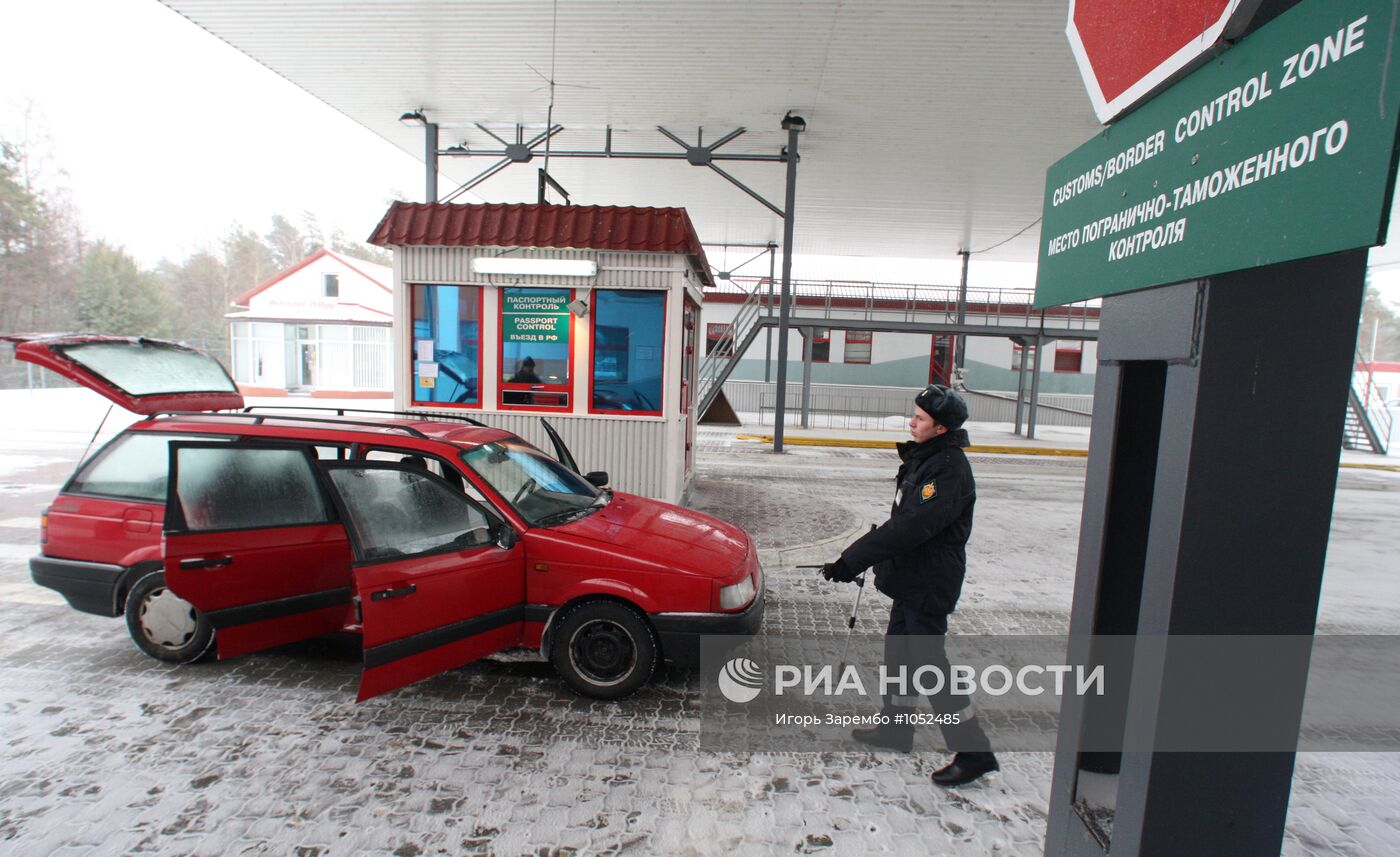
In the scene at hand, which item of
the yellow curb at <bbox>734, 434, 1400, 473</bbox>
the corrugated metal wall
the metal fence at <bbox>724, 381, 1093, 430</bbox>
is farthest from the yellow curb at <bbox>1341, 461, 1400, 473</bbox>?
the corrugated metal wall

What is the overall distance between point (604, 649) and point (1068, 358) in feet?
106

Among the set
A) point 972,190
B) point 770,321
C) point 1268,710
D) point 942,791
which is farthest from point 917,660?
point 972,190

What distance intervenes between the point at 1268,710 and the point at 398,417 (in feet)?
21.1

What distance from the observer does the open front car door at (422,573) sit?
363 centimetres

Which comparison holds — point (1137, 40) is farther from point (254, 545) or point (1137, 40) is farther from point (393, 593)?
point (254, 545)

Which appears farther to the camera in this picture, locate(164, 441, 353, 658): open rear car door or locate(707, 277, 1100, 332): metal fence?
locate(707, 277, 1100, 332): metal fence

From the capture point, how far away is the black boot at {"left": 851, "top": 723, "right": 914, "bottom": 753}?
12.6ft

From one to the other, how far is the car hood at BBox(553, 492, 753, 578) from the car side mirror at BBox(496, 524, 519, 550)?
299 millimetres

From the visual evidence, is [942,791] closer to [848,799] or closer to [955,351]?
[848,799]

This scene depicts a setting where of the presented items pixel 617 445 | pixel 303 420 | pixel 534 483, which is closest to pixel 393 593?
pixel 534 483

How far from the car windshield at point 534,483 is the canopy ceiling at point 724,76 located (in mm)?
7845

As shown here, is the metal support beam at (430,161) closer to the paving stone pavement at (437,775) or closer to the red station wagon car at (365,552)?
the red station wagon car at (365,552)

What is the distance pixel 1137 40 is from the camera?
6.09 ft

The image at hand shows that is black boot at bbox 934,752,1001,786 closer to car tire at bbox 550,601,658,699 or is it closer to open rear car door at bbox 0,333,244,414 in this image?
car tire at bbox 550,601,658,699
